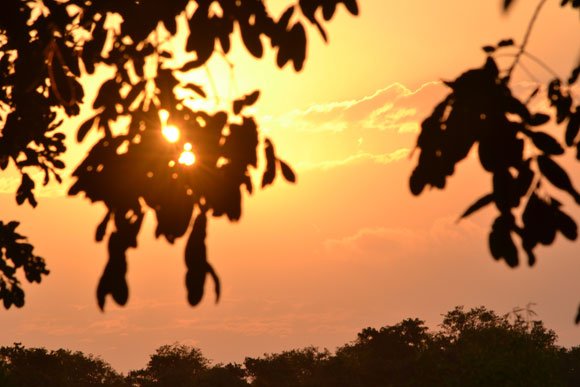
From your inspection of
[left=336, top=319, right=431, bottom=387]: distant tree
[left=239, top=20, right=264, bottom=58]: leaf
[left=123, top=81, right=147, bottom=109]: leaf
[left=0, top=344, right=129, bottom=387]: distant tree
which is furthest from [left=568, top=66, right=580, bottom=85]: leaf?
[left=0, top=344, right=129, bottom=387]: distant tree

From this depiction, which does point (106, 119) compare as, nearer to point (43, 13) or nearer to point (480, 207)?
point (480, 207)

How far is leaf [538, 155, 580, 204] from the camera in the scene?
5402mm

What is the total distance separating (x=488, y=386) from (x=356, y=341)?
2720 cm

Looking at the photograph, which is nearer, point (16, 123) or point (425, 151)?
point (425, 151)

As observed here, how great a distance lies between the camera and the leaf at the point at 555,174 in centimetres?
540

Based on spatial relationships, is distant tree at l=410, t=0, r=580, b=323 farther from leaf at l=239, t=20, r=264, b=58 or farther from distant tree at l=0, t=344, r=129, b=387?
distant tree at l=0, t=344, r=129, b=387

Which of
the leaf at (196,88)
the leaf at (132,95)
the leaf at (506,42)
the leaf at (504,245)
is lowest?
the leaf at (504,245)

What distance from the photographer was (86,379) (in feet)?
318

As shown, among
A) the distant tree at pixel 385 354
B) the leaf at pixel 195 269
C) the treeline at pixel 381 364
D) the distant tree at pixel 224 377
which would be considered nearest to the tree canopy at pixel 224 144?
the leaf at pixel 195 269

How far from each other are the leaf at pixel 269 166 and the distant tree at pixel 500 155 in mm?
1084

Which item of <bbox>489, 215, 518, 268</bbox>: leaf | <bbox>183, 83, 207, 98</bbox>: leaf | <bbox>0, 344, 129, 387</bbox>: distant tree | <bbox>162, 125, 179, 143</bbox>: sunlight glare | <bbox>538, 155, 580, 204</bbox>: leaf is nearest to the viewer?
<bbox>538, 155, 580, 204</bbox>: leaf

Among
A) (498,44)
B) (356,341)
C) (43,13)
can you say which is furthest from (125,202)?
(356,341)

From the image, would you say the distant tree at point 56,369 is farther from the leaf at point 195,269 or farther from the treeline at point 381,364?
the leaf at point 195,269

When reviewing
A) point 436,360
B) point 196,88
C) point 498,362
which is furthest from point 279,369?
point 196,88
